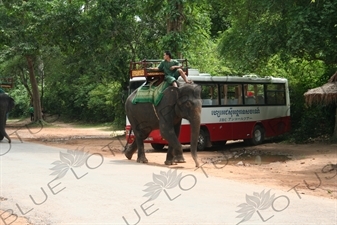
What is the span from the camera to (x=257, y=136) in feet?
76.4

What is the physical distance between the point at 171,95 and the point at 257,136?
9.67 metres

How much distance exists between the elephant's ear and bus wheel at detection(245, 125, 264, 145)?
9.07m

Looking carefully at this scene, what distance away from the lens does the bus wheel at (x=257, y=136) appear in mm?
22919

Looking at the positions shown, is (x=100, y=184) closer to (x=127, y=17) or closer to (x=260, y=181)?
(x=260, y=181)

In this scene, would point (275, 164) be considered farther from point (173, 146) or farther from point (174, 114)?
point (174, 114)

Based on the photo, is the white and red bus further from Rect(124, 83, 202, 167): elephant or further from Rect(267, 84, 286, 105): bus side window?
Rect(124, 83, 202, 167): elephant

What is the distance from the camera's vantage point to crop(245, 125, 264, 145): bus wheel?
75.2ft

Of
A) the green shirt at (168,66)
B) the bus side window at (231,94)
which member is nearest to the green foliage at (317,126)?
the bus side window at (231,94)

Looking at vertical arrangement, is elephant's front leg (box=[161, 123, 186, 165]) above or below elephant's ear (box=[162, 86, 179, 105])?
below

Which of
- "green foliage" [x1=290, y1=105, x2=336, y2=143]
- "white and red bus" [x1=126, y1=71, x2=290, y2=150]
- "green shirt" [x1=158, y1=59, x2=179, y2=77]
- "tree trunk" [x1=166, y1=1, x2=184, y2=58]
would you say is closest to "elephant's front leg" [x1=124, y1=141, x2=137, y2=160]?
"white and red bus" [x1=126, y1=71, x2=290, y2=150]

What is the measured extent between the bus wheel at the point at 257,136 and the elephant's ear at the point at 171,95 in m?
9.07

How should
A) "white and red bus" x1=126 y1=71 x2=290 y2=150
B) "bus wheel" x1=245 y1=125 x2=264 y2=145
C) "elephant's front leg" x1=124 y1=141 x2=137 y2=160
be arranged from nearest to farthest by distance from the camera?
"elephant's front leg" x1=124 y1=141 x2=137 y2=160
"white and red bus" x1=126 y1=71 x2=290 y2=150
"bus wheel" x1=245 y1=125 x2=264 y2=145

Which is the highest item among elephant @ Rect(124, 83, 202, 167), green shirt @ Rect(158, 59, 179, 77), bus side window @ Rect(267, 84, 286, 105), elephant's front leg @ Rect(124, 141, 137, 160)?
green shirt @ Rect(158, 59, 179, 77)

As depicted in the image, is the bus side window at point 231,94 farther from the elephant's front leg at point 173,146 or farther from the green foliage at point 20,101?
the green foliage at point 20,101
